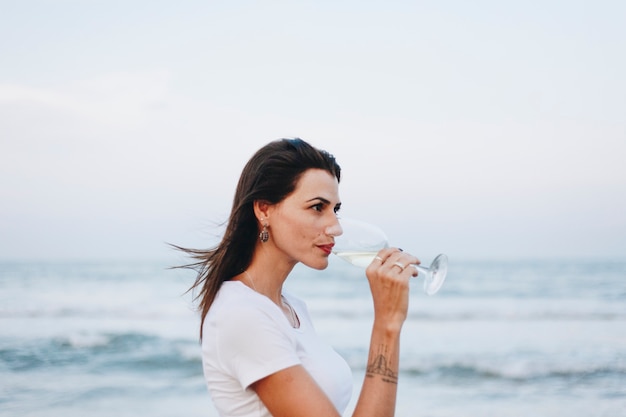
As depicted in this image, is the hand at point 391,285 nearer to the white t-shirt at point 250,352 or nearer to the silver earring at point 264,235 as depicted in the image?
the white t-shirt at point 250,352

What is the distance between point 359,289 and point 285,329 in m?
20.3

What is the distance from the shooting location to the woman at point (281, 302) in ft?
6.94

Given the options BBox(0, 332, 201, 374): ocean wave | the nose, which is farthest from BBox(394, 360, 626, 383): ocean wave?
the nose

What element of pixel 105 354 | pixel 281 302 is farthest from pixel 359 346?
pixel 281 302

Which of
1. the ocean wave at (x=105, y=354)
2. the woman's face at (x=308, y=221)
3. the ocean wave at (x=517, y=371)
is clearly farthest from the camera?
the ocean wave at (x=105, y=354)

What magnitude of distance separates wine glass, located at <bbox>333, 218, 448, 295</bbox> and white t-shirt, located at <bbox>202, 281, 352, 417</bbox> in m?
0.28

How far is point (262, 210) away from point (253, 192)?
0.07 m

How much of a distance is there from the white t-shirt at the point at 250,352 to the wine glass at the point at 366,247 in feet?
0.93

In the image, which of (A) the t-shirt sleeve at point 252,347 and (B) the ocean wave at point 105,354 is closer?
(A) the t-shirt sleeve at point 252,347

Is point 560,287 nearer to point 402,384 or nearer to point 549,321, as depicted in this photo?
point 549,321

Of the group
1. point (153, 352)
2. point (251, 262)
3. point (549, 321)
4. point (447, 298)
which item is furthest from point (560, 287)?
point (251, 262)

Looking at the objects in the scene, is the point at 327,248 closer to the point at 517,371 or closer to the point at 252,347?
the point at 252,347

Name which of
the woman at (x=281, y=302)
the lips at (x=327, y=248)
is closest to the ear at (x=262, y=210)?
the woman at (x=281, y=302)

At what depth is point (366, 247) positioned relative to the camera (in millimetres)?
2402
